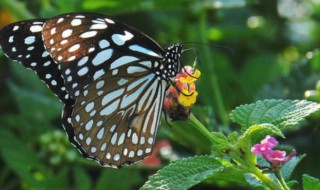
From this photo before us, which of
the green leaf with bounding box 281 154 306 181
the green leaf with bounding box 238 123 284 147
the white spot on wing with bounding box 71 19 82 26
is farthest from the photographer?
the white spot on wing with bounding box 71 19 82 26

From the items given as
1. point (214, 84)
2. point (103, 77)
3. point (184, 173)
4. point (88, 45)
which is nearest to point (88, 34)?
point (88, 45)

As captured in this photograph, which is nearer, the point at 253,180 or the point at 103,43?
the point at 253,180

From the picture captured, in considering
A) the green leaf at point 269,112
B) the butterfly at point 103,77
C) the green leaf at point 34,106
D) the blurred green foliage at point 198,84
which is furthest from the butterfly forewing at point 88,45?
the green leaf at point 34,106

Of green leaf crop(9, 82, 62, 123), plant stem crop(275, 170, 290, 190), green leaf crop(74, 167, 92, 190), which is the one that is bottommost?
green leaf crop(74, 167, 92, 190)

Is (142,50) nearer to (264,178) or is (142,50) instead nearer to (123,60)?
(123,60)

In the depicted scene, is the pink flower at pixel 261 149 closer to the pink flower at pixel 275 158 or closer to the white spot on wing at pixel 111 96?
the pink flower at pixel 275 158

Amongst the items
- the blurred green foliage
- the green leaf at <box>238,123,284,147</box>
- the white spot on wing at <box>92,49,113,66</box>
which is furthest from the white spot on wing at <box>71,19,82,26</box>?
the green leaf at <box>238,123,284,147</box>

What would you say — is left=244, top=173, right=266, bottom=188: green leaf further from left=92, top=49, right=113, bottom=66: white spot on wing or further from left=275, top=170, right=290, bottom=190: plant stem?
left=92, top=49, right=113, bottom=66: white spot on wing
